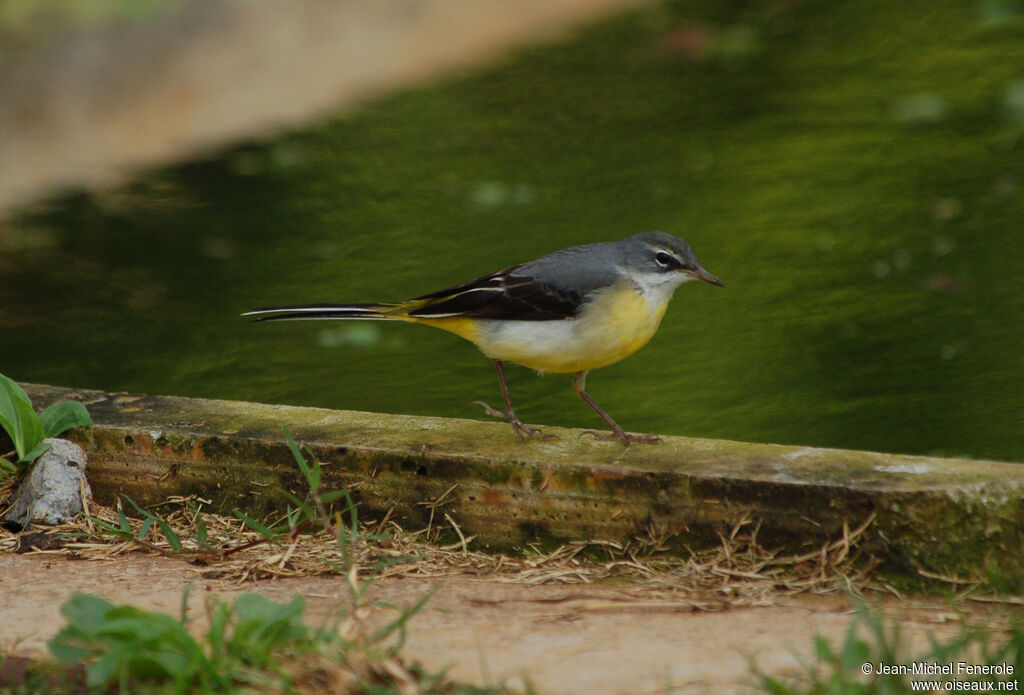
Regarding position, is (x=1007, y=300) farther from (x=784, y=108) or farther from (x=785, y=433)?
(x=784, y=108)

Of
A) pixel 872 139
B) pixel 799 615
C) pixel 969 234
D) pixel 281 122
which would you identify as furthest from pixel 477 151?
pixel 799 615

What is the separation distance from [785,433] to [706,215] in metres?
2.42

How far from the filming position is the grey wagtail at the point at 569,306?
3.92 m

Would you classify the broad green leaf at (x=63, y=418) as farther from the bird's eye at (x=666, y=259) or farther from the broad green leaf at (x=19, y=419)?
the bird's eye at (x=666, y=259)

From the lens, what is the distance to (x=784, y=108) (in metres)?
8.73

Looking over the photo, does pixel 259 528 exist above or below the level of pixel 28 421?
below

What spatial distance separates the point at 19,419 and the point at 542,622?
1698mm

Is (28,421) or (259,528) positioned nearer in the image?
(259,528)

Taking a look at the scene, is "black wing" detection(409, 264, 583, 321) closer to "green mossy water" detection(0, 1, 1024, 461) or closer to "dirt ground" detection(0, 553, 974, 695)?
"dirt ground" detection(0, 553, 974, 695)

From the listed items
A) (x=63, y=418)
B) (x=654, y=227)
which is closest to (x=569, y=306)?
(x=63, y=418)

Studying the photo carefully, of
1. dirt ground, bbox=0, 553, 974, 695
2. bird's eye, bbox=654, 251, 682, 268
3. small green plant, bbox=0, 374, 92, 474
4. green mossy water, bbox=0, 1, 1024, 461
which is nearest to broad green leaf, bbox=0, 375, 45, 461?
small green plant, bbox=0, 374, 92, 474

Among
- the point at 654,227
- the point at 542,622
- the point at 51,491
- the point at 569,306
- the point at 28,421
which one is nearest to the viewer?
the point at 542,622

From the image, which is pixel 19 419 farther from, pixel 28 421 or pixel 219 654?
pixel 219 654

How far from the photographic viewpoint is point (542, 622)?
9.78ft
